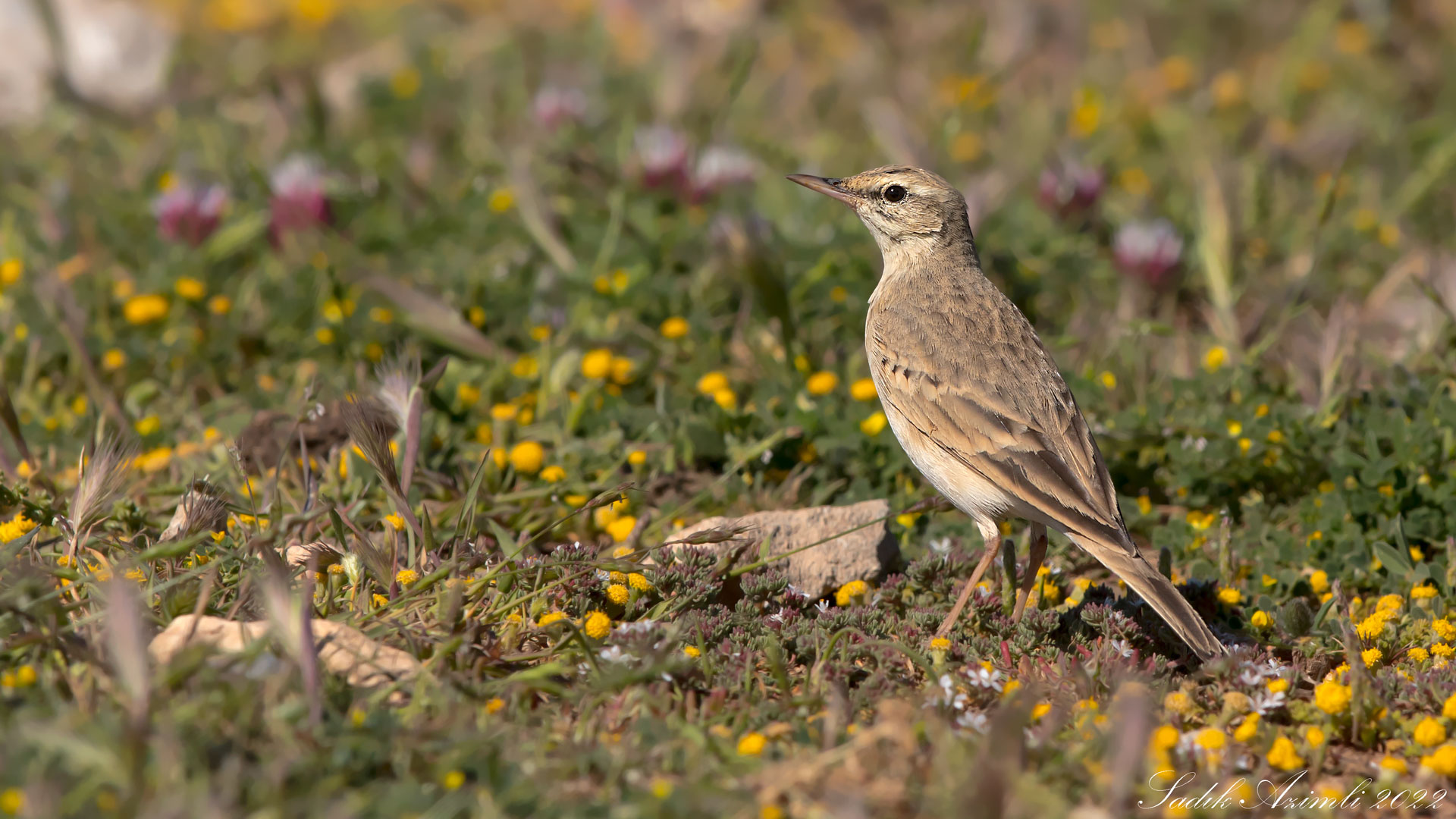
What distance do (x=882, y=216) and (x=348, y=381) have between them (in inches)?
99.4

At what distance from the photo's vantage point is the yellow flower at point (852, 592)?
447 centimetres

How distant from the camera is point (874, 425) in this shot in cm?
542

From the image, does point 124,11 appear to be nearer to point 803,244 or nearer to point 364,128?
point 364,128

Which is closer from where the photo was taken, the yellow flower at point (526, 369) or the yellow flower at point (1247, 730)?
the yellow flower at point (1247, 730)

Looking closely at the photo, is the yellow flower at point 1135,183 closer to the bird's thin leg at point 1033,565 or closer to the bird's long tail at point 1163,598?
the bird's thin leg at point 1033,565

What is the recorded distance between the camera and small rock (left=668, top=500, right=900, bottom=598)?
15.1ft

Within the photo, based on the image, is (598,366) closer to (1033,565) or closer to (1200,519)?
(1033,565)

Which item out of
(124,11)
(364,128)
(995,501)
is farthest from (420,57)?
(995,501)

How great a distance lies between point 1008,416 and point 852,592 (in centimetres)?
81

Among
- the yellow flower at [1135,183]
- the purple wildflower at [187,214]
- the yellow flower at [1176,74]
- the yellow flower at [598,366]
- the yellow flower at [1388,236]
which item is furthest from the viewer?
the yellow flower at [1176,74]

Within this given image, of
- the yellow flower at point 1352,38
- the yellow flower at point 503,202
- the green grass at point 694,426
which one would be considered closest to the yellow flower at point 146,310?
the green grass at point 694,426

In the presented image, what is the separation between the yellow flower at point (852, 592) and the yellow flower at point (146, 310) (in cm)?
366

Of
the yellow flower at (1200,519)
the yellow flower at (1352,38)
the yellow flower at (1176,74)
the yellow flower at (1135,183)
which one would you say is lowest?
the yellow flower at (1200,519)

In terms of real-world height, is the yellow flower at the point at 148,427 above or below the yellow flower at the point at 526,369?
above
